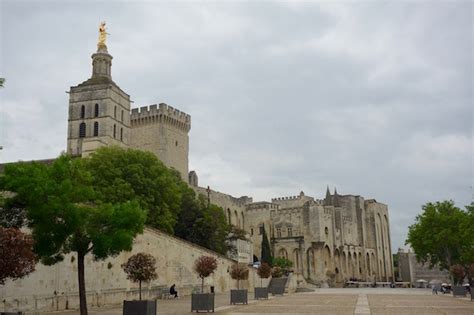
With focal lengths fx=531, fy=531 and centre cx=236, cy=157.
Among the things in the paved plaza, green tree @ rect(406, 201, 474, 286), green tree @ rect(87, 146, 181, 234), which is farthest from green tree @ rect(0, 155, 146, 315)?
green tree @ rect(406, 201, 474, 286)

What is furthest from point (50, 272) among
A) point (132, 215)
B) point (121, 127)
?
point (121, 127)

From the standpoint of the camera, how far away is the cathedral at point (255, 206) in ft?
199

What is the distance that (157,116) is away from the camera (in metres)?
67.8

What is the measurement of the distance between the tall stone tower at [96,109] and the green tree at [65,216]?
145 ft

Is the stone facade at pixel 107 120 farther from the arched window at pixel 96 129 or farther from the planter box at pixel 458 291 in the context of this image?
the planter box at pixel 458 291

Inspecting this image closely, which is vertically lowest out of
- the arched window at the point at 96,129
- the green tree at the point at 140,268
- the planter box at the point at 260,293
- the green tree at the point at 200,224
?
the planter box at the point at 260,293

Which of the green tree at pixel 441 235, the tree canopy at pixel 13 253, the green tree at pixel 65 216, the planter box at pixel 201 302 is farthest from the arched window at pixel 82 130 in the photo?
the tree canopy at pixel 13 253

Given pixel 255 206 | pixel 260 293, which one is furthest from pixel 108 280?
pixel 255 206

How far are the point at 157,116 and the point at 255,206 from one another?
68.8 feet

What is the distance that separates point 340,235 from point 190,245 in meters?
47.8

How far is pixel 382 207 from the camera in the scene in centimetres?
9506

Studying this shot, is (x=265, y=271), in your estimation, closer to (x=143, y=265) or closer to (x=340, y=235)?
(x=143, y=265)

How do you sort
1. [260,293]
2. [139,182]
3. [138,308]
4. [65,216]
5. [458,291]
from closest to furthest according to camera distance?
[65,216] < [138,308] < [260,293] < [458,291] < [139,182]

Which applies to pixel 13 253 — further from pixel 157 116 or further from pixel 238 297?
pixel 157 116
